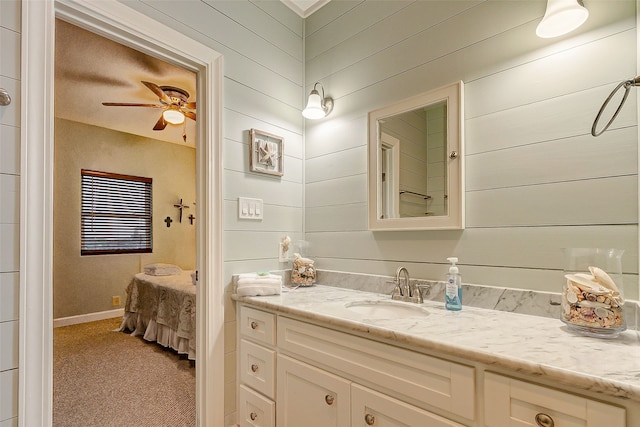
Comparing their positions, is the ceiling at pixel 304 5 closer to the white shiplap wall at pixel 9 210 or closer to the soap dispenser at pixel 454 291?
the white shiplap wall at pixel 9 210

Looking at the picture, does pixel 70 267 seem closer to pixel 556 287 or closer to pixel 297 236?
pixel 297 236

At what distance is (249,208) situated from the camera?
187 centimetres

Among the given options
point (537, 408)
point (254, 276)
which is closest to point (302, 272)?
point (254, 276)

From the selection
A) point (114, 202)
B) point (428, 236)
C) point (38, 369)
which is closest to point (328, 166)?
point (428, 236)

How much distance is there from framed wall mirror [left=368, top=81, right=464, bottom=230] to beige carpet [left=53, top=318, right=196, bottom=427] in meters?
1.81

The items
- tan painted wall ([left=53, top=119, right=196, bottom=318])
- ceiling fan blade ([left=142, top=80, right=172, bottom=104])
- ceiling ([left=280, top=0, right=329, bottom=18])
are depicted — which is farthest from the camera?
tan painted wall ([left=53, top=119, right=196, bottom=318])

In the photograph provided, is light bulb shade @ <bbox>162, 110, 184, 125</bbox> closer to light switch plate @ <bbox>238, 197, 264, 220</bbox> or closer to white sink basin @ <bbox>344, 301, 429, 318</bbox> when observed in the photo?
light switch plate @ <bbox>238, 197, 264, 220</bbox>

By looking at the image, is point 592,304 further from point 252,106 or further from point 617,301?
point 252,106

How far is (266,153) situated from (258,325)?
40.4 inches

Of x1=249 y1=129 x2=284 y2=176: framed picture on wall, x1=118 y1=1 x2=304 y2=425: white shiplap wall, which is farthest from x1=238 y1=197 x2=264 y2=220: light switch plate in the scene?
x1=249 y1=129 x2=284 y2=176: framed picture on wall

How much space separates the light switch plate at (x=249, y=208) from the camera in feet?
5.99

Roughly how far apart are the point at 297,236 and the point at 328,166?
0.53m

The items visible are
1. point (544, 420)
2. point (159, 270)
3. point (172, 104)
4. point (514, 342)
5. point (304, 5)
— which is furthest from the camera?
point (159, 270)

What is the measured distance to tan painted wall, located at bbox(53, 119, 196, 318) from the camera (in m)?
3.90
